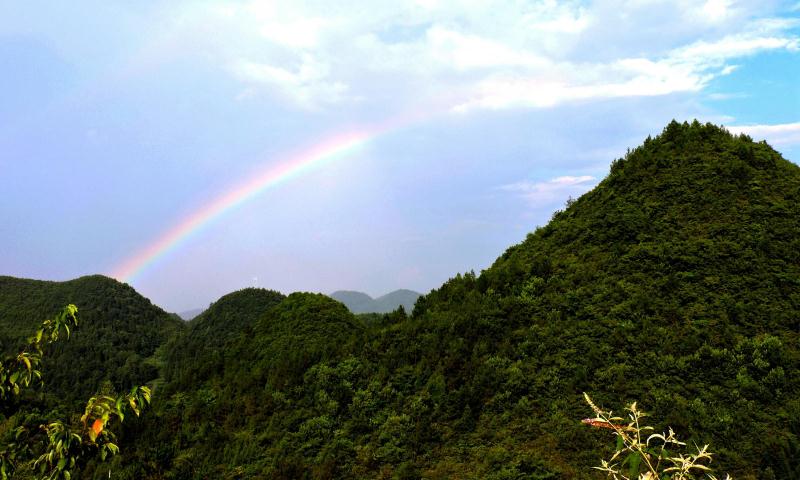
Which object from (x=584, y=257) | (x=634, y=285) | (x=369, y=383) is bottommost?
(x=369, y=383)

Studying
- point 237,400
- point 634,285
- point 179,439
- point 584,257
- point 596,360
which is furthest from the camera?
point 584,257

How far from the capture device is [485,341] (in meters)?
16.7

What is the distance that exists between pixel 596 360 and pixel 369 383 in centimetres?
832

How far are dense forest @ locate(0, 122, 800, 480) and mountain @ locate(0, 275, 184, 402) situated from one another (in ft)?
149

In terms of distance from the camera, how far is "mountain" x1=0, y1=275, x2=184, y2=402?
6506 cm

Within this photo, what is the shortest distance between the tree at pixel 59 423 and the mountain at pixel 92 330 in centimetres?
5667

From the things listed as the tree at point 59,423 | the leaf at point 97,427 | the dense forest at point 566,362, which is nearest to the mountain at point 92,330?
the dense forest at point 566,362

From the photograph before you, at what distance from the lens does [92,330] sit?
79375 millimetres

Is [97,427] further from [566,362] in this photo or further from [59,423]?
A: [566,362]

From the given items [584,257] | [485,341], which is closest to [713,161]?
[584,257]

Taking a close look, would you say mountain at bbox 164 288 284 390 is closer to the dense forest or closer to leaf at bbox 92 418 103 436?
Answer: the dense forest

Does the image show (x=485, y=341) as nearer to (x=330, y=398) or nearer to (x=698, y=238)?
(x=330, y=398)

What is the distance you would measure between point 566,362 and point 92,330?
300ft

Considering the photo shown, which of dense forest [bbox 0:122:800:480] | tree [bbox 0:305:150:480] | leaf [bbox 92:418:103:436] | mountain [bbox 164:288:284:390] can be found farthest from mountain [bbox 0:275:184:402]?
leaf [bbox 92:418:103:436]
